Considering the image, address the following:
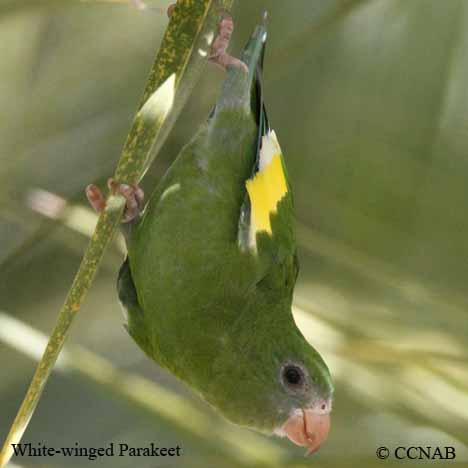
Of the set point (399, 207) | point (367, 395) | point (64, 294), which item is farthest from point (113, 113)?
point (367, 395)

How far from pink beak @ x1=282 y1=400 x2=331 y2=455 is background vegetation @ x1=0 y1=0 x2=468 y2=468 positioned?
0.51 meters

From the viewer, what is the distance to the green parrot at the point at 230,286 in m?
1.26

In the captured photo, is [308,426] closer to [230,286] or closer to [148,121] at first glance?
[230,286]

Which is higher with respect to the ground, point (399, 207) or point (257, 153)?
point (257, 153)

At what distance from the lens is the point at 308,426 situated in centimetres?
128

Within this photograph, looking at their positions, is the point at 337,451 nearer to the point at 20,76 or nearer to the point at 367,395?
the point at 367,395

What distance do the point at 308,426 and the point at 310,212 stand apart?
0.64 meters

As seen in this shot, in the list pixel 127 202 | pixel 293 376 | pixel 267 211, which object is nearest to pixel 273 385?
pixel 293 376

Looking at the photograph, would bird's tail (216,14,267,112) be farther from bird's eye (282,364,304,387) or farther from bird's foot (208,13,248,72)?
bird's eye (282,364,304,387)

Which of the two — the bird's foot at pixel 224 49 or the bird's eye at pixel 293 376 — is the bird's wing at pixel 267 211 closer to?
the bird's foot at pixel 224 49

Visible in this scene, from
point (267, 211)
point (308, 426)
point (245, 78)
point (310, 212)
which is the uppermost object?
point (245, 78)

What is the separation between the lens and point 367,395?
5.96 feet

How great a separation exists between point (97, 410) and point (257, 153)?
0.87 metres

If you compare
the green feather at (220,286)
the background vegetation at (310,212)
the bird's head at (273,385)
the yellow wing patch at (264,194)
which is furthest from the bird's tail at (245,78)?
the bird's head at (273,385)
